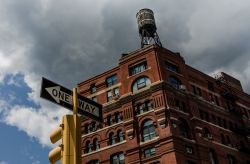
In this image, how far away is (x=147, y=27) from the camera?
55.5 metres

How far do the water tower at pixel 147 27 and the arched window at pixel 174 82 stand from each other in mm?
9026

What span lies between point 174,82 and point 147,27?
11.8 metres

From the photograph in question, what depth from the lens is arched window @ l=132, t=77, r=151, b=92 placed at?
4716 cm

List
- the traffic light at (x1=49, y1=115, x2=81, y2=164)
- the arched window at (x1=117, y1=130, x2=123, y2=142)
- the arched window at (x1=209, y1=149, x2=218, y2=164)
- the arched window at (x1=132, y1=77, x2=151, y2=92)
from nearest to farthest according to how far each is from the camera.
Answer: the traffic light at (x1=49, y1=115, x2=81, y2=164)
the arched window at (x1=209, y1=149, x2=218, y2=164)
the arched window at (x1=117, y1=130, x2=123, y2=142)
the arched window at (x1=132, y1=77, x2=151, y2=92)

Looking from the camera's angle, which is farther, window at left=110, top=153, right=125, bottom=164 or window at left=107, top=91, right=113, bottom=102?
window at left=107, top=91, right=113, bottom=102

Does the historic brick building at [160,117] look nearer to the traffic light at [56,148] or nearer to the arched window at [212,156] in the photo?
the arched window at [212,156]

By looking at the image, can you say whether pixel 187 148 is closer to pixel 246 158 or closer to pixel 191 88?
pixel 191 88

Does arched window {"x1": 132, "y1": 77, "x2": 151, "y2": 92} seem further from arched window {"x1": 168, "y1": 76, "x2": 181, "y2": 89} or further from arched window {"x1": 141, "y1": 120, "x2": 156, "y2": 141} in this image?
arched window {"x1": 141, "y1": 120, "x2": 156, "y2": 141}

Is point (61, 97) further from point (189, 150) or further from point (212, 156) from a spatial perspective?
point (212, 156)

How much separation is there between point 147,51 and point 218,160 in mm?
17198

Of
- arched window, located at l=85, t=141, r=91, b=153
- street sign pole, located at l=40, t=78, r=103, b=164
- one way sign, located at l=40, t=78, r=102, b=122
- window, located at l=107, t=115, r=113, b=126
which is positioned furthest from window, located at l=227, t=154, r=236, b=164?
one way sign, located at l=40, t=78, r=102, b=122

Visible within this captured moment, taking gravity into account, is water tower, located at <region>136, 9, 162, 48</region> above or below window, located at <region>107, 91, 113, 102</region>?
above

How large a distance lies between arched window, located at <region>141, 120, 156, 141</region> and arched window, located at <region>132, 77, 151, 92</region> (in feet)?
17.0

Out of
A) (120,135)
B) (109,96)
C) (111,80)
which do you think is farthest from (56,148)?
(111,80)
